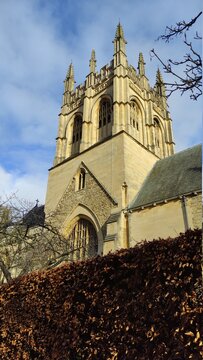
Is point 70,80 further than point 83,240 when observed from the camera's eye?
Yes

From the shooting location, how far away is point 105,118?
21.0 metres

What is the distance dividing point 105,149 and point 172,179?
15.2ft

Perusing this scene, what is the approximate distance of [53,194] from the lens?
65.8ft

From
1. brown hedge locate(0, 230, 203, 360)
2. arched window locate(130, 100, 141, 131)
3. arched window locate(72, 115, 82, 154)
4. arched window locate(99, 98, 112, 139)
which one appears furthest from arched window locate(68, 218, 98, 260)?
brown hedge locate(0, 230, 203, 360)

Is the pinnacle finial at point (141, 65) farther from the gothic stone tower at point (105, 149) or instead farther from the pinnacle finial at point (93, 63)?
the pinnacle finial at point (93, 63)

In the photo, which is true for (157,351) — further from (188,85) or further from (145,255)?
(188,85)

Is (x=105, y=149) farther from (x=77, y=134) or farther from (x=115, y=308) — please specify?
(x=115, y=308)

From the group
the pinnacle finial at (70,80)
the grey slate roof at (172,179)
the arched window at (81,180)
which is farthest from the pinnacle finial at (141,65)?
the arched window at (81,180)

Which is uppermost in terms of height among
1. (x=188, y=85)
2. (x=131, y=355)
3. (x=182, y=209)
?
(x=182, y=209)

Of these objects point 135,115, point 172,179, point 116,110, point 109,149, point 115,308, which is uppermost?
point 135,115

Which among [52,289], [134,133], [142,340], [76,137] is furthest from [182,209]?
[76,137]

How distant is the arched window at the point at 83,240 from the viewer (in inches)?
614

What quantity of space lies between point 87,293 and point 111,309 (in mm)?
601

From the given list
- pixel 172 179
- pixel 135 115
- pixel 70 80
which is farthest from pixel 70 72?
pixel 172 179
